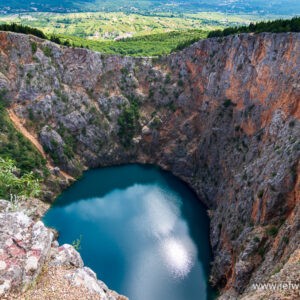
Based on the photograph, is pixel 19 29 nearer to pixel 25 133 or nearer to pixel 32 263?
pixel 25 133

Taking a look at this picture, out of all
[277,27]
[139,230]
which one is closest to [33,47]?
[139,230]

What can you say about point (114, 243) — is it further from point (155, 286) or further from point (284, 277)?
point (284, 277)

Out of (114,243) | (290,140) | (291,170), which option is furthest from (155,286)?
(290,140)

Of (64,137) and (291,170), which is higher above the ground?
(291,170)

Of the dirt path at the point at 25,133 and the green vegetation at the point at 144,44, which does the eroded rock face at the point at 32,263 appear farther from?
the green vegetation at the point at 144,44

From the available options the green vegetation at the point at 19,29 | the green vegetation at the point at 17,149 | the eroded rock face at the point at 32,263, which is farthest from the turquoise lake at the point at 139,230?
the green vegetation at the point at 19,29

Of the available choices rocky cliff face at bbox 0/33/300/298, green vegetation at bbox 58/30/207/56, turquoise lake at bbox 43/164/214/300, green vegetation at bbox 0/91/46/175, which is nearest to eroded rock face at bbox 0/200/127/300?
rocky cliff face at bbox 0/33/300/298

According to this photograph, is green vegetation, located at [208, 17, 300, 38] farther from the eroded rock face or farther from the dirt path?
the eroded rock face
